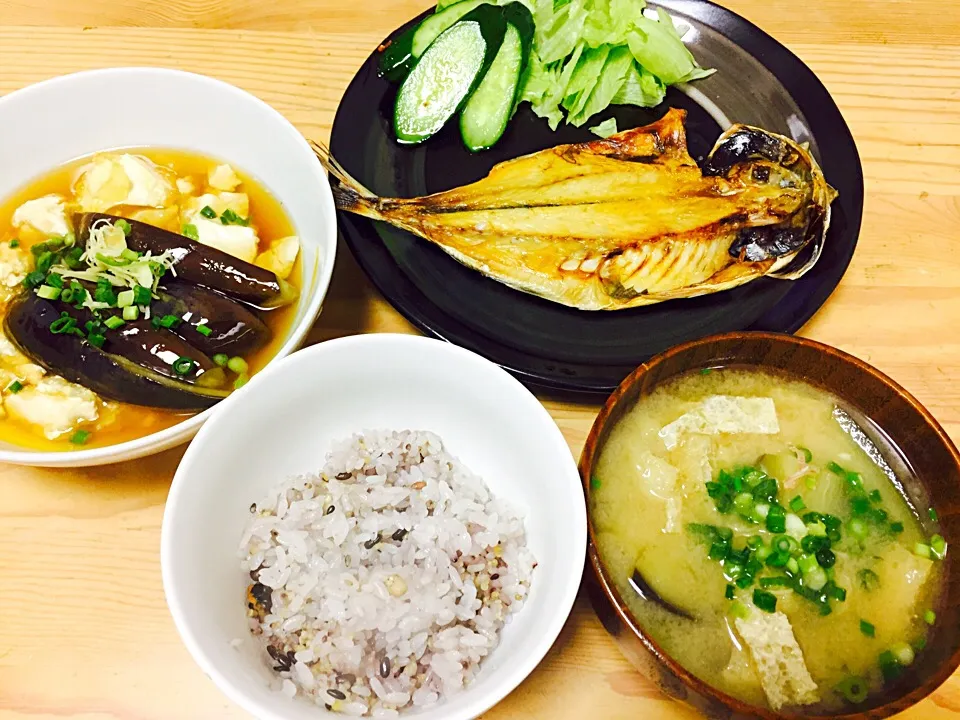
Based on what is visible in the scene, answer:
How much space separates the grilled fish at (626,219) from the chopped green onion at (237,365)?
481 millimetres

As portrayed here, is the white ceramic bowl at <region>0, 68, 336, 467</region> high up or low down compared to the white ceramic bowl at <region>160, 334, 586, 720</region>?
up

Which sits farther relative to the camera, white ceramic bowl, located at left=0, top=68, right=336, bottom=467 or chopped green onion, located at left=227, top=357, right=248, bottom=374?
white ceramic bowl, located at left=0, top=68, right=336, bottom=467

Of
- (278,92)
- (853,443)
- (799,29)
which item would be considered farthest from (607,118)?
(853,443)

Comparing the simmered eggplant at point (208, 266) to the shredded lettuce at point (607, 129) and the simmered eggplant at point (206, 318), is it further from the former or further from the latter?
the shredded lettuce at point (607, 129)

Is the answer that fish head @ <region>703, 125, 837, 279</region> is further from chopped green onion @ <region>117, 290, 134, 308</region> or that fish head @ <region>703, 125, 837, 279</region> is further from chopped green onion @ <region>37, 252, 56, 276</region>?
chopped green onion @ <region>37, 252, 56, 276</region>

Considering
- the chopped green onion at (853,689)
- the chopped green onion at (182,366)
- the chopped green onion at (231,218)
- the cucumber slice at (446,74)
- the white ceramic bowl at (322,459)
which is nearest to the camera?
the white ceramic bowl at (322,459)

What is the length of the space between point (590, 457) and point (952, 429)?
3.55ft

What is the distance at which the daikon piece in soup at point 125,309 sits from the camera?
60.4 inches

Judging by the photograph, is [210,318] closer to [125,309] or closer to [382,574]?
[125,309]

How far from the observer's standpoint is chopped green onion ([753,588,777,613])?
4.30 feet

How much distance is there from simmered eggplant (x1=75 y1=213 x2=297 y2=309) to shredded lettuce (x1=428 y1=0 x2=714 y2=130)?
1.00 meters

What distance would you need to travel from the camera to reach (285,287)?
1689 mm

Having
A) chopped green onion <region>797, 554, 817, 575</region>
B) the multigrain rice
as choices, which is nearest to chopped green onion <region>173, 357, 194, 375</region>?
the multigrain rice

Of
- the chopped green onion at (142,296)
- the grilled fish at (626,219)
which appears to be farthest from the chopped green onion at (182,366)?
the grilled fish at (626,219)
